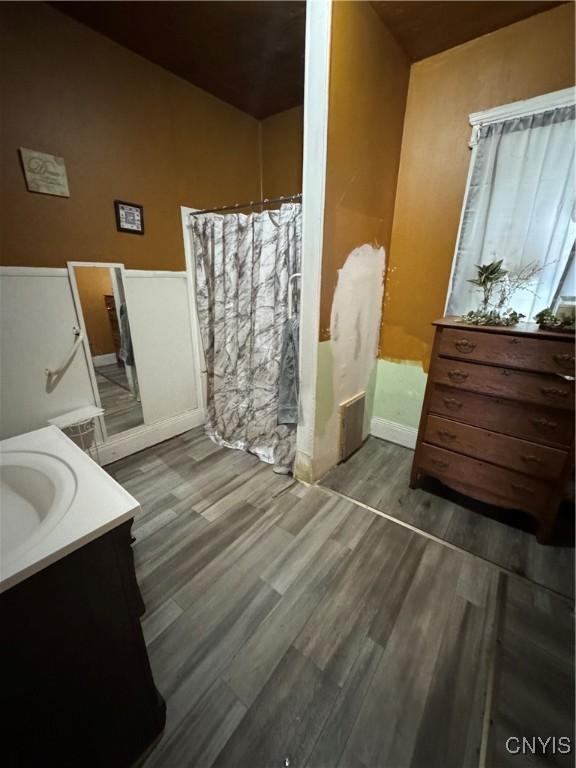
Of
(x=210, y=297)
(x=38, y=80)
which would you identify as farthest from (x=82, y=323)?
(x=38, y=80)

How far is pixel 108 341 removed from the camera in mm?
2035

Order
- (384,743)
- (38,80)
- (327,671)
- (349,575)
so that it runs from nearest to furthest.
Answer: (384,743) → (327,671) → (349,575) → (38,80)

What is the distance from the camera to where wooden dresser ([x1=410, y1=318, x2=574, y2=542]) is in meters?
1.37

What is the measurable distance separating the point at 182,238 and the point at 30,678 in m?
2.37

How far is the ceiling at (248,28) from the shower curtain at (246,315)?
86 centimetres

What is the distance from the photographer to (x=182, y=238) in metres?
Result: 2.27

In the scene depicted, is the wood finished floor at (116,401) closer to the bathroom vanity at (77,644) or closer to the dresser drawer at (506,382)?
the bathroom vanity at (77,644)

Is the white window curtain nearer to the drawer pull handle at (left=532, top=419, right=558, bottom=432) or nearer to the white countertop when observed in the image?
the drawer pull handle at (left=532, top=419, right=558, bottom=432)

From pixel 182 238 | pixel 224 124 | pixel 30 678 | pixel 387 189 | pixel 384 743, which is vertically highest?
pixel 224 124

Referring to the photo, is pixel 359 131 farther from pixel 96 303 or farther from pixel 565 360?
pixel 96 303

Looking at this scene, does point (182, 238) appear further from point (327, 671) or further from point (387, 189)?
point (327, 671)

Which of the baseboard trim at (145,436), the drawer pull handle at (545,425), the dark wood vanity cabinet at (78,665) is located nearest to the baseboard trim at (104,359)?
the baseboard trim at (145,436)

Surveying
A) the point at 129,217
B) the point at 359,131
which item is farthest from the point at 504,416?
the point at 129,217

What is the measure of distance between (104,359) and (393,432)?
2202 millimetres
